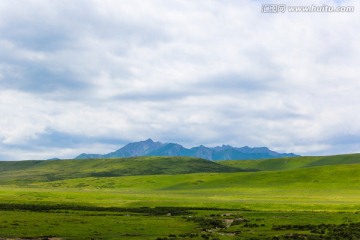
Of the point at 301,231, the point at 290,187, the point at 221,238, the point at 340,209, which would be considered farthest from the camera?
the point at 290,187

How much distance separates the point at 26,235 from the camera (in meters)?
52.3

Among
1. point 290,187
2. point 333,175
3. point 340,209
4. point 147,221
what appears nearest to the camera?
point 147,221

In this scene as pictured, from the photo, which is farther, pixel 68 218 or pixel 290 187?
pixel 290 187

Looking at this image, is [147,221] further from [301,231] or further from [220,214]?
[301,231]

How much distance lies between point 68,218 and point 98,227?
12.0 meters

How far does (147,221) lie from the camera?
68.5 m

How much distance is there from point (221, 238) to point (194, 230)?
10227mm

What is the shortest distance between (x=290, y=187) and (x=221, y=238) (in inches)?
5206

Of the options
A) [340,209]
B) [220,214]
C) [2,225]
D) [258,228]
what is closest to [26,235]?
[2,225]

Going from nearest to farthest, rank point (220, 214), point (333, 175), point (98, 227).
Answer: point (98, 227) < point (220, 214) < point (333, 175)

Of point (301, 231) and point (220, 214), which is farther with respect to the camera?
point (220, 214)

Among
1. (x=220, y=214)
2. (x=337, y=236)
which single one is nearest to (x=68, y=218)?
(x=220, y=214)

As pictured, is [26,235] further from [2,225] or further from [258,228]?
[258,228]

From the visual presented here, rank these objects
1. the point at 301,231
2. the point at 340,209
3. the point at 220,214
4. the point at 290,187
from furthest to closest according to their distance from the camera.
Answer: the point at 290,187
the point at 340,209
the point at 220,214
the point at 301,231
